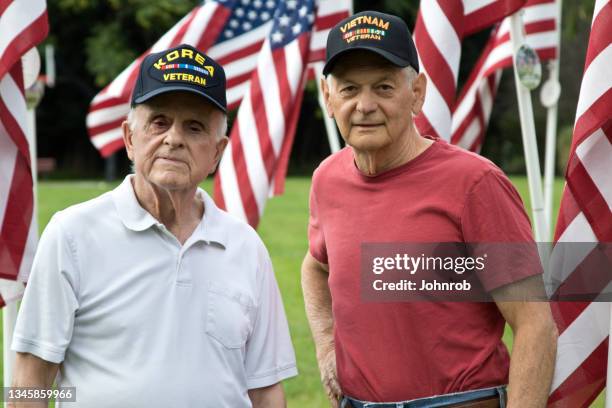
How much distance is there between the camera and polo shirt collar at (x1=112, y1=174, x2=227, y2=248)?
295 cm

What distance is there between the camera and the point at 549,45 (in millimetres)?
7656

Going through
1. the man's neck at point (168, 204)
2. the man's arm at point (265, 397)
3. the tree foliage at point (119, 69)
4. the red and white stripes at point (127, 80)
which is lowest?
the man's arm at point (265, 397)

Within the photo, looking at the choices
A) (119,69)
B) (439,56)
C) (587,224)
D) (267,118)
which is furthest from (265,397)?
(119,69)

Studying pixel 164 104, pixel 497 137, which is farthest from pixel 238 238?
pixel 497 137

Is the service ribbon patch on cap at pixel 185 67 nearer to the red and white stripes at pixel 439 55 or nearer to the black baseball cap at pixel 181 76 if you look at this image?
the black baseball cap at pixel 181 76

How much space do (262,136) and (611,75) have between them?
3106 mm

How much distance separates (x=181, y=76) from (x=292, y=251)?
12252 mm

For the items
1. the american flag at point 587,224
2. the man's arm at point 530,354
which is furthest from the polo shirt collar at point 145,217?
the american flag at point 587,224

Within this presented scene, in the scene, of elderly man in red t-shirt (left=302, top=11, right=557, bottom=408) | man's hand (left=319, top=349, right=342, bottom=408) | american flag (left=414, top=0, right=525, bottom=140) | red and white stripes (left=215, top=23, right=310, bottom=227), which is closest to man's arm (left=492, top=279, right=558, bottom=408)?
elderly man in red t-shirt (left=302, top=11, right=557, bottom=408)

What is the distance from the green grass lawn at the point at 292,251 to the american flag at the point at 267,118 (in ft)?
4.51

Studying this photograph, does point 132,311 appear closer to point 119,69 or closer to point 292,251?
point 292,251

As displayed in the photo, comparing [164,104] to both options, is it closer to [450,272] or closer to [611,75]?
[450,272]

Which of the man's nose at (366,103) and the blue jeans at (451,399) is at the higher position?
the man's nose at (366,103)

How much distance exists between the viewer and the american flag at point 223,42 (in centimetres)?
738
